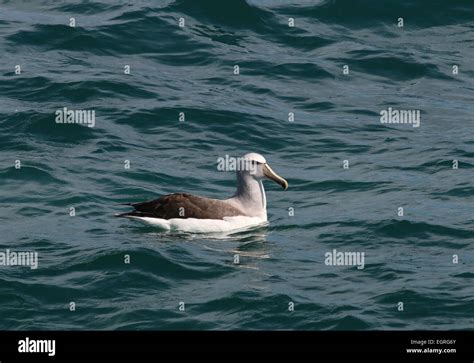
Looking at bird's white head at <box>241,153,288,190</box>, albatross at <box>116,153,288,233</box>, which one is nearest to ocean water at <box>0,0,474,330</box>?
albatross at <box>116,153,288,233</box>

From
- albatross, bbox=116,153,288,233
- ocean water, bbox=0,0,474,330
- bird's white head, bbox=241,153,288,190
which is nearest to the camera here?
ocean water, bbox=0,0,474,330

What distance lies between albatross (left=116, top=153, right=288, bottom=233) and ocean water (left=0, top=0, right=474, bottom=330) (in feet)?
0.85

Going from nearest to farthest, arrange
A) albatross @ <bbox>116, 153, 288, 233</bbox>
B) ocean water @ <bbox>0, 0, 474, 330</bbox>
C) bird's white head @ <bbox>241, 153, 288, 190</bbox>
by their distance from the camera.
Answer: ocean water @ <bbox>0, 0, 474, 330</bbox>
albatross @ <bbox>116, 153, 288, 233</bbox>
bird's white head @ <bbox>241, 153, 288, 190</bbox>

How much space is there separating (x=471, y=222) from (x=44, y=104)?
1049cm

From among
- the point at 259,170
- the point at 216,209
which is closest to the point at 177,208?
the point at 216,209

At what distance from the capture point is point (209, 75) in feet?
109

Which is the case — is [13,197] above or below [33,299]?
above

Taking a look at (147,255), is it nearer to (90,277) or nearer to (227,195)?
(90,277)

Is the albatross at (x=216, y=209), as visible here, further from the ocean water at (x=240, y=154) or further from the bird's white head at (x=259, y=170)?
the ocean water at (x=240, y=154)

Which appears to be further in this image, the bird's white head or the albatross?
the bird's white head

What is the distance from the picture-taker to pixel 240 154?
28.3 meters

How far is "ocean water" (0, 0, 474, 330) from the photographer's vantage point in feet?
65.4

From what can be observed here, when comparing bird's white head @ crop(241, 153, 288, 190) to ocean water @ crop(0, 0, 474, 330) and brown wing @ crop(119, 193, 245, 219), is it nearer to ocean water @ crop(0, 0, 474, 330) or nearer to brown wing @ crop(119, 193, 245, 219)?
ocean water @ crop(0, 0, 474, 330)

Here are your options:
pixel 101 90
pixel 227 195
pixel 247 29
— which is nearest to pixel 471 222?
pixel 227 195
